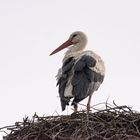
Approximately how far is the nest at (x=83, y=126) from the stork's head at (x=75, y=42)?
128 inches

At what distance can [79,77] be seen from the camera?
7141mm

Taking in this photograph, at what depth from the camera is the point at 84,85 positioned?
712cm

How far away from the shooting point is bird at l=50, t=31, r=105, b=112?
7012 mm

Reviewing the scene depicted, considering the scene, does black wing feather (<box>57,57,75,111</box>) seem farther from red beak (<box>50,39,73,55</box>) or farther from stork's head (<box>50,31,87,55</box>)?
red beak (<box>50,39,73,55</box>)

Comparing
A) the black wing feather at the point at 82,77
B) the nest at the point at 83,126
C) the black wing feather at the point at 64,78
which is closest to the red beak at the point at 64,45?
the black wing feather at the point at 64,78

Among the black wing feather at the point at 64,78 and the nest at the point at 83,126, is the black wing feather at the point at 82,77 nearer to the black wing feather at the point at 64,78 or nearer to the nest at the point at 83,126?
the black wing feather at the point at 64,78

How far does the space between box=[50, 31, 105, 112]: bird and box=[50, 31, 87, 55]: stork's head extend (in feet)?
2.55

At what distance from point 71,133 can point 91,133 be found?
0.99 feet

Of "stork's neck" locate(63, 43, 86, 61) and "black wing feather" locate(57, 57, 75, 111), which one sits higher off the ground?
"stork's neck" locate(63, 43, 86, 61)

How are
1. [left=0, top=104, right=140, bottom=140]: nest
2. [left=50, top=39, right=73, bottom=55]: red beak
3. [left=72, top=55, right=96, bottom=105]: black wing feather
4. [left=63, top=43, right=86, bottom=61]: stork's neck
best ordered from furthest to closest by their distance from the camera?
[left=50, top=39, right=73, bottom=55]: red beak < [left=63, top=43, right=86, bottom=61]: stork's neck < [left=72, top=55, right=96, bottom=105]: black wing feather < [left=0, top=104, right=140, bottom=140]: nest

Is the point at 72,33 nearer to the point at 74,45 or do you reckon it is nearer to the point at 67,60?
the point at 74,45

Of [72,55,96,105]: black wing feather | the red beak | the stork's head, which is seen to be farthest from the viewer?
the red beak

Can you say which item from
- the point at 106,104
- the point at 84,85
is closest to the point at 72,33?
the point at 84,85

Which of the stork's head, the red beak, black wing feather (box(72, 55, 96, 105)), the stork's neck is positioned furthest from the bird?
the red beak
